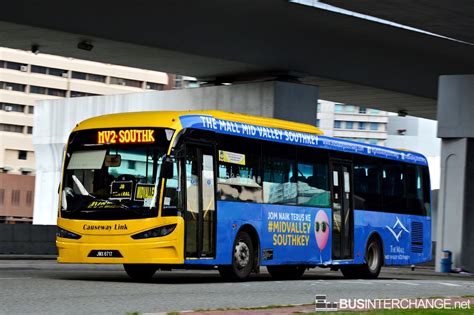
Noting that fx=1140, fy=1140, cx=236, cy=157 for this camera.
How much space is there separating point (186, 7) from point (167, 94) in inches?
479

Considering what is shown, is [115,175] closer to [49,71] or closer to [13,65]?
[13,65]

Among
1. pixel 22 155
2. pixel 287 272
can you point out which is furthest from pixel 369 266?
pixel 22 155

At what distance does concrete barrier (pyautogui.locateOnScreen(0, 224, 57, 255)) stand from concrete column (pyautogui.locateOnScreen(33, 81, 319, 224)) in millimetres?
6085

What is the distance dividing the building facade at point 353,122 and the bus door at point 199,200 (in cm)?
14883

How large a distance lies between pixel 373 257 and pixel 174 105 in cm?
1476

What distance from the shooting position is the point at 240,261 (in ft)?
69.2

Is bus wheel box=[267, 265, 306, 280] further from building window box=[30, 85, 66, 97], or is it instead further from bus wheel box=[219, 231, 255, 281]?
building window box=[30, 85, 66, 97]

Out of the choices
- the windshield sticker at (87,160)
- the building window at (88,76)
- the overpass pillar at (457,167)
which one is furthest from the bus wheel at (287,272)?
the building window at (88,76)

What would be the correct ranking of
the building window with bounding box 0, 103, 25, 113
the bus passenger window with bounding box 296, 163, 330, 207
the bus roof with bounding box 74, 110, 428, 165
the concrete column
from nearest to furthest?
the bus roof with bounding box 74, 110, 428, 165, the bus passenger window with bounding box 296, 163, 330, 207, the concrete column, the building window with bounding box 0, 103, 25, 113

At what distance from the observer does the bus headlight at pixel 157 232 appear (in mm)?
→ 19172

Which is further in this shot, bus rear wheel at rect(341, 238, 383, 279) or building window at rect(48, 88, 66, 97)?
building window at rect(48, 88, 66, 97)

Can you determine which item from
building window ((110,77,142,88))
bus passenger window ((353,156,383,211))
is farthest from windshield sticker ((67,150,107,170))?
building window ((110,77,142,88))

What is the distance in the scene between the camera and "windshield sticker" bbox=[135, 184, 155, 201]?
19234 millimetres

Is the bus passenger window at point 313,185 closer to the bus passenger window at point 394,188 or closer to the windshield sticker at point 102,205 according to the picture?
the bus passenger window at point 394,188
